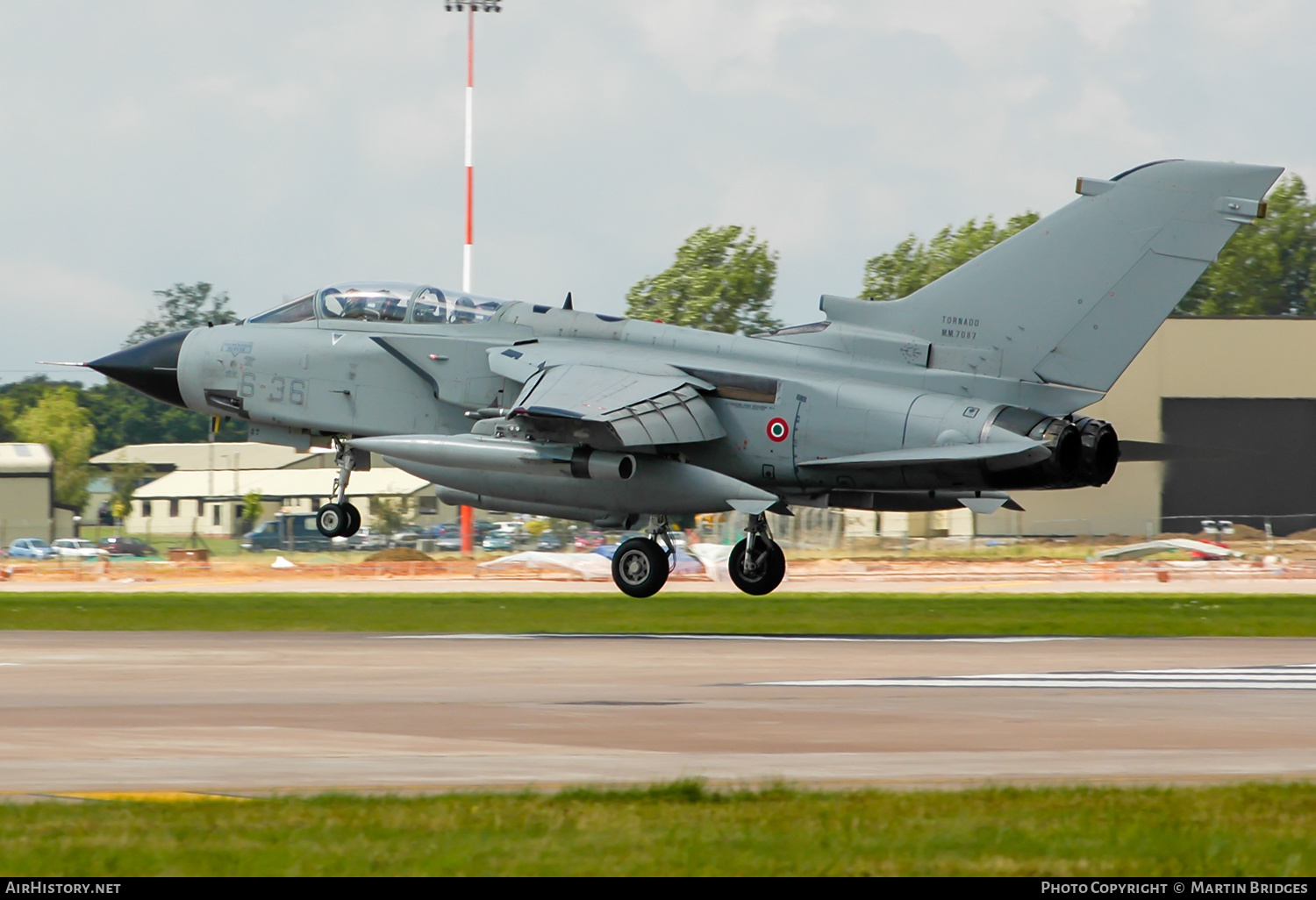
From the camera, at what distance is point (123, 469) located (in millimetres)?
117812

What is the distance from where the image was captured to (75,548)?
8119 centimetres

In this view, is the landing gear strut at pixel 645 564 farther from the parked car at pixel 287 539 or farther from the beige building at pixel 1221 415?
the beige building at pixel 1221 415

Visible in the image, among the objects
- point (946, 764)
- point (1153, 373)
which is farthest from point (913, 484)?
point (1153, 373)

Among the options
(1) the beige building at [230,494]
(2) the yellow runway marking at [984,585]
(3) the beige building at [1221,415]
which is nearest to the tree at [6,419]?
(1) the beige building at [230,494]

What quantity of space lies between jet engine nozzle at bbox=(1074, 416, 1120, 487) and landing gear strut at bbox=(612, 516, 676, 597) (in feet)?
21.4

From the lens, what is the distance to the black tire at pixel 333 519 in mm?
26125

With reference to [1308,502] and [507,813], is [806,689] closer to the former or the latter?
[507,813]

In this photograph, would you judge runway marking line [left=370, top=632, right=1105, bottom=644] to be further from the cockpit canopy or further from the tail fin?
the cockpit canopy

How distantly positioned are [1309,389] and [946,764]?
65693 millimetres

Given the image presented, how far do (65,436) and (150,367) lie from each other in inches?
4219

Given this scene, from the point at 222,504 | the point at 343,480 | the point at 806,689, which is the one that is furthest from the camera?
the point at 222,504

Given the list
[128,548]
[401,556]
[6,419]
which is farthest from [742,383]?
[6,419]

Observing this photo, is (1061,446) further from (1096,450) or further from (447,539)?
(447,539)

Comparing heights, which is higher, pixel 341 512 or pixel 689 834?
pixel 341 512
